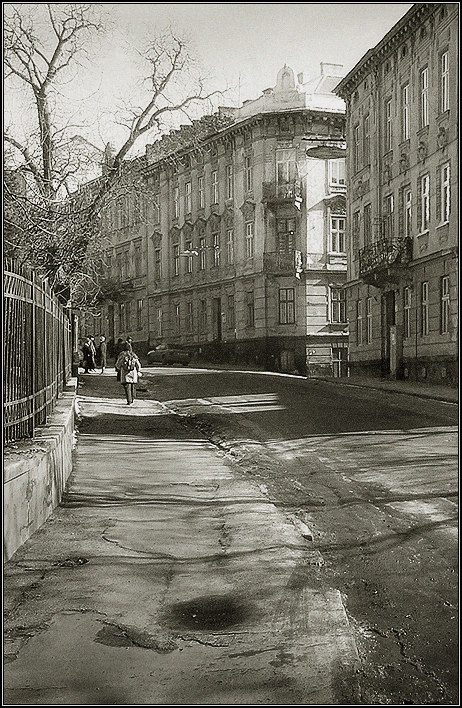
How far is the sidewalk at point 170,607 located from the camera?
11.3 feet

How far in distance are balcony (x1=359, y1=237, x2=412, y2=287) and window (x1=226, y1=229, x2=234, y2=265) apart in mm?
10561

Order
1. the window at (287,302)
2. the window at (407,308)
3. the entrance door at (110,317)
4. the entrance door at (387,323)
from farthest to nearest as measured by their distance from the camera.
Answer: the window at (287,302) < the entrance door at (387,323) < the window at (407,308) < the entrance door at (110,317)

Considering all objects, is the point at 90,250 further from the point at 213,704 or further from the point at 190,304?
the point at 213,704

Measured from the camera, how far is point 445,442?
10922 millimetres

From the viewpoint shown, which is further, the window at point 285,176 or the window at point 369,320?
the window at point 285,176

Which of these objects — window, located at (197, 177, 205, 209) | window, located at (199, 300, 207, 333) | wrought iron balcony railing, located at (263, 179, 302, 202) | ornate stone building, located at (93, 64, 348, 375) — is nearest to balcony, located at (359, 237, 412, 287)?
window, located at (197, 177, 205, 209)

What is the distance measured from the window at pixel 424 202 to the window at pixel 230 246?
44.7 ft

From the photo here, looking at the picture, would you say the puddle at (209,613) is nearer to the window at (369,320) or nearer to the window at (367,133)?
the window at (367,133)

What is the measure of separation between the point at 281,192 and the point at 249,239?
8.85ft

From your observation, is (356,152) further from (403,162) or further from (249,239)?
(249,239)

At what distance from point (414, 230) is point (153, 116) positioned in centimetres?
958

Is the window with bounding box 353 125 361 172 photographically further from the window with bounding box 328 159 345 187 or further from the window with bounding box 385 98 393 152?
the window with bounding box 328 159 345 187

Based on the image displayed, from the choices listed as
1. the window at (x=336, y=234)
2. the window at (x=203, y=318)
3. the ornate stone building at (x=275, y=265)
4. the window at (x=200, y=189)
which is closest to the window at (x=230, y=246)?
the ornate stone building at (x=275, y=265)

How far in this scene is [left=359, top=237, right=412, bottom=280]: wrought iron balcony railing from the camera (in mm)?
22531
